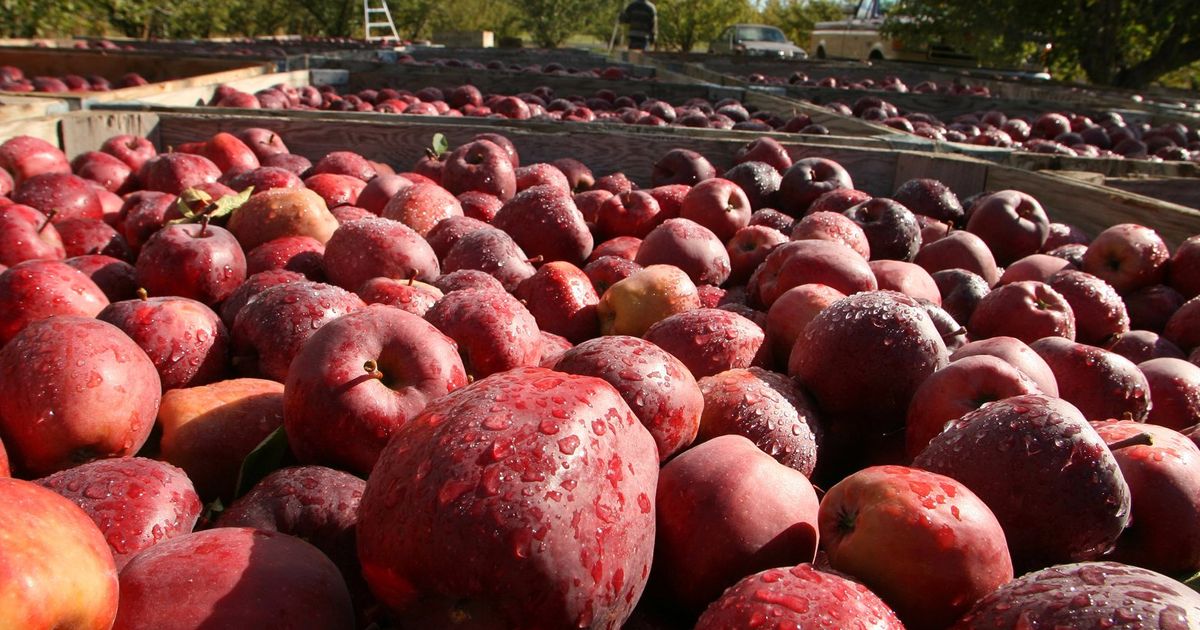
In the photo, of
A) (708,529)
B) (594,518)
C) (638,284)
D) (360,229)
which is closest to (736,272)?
(638,284)

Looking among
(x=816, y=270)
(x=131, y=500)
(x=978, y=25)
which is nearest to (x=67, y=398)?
(x=131, y=500)

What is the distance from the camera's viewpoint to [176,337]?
272 cm

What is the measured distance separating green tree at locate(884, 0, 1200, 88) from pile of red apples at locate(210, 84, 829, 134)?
14.2m

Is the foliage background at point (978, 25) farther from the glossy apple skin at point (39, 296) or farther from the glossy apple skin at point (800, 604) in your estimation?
the glossy apple skin at point (800, 604)

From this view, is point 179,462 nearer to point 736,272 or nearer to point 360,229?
point 360,229

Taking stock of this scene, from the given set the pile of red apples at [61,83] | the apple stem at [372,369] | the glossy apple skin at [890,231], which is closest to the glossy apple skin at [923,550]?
the apple stem at [372,369]

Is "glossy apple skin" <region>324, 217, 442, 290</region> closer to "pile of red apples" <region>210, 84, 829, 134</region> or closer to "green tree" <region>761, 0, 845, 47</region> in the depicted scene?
"pile of red apples" <region>210, 84, 829, 134</region>

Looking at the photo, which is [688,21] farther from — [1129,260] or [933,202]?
[1129,260]

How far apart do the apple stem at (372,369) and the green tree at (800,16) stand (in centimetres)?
5917

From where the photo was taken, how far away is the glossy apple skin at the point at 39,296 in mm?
2822

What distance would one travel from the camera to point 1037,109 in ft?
42.5

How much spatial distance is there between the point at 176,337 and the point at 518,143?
4.26 metres

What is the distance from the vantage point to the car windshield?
37500 millimetres

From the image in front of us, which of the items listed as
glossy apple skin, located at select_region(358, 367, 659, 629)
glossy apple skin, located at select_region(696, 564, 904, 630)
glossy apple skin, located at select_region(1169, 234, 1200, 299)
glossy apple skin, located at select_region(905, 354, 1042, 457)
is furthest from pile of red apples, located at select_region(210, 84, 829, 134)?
glossy apple skin, located at select_region(696, 564, 904, 630)
